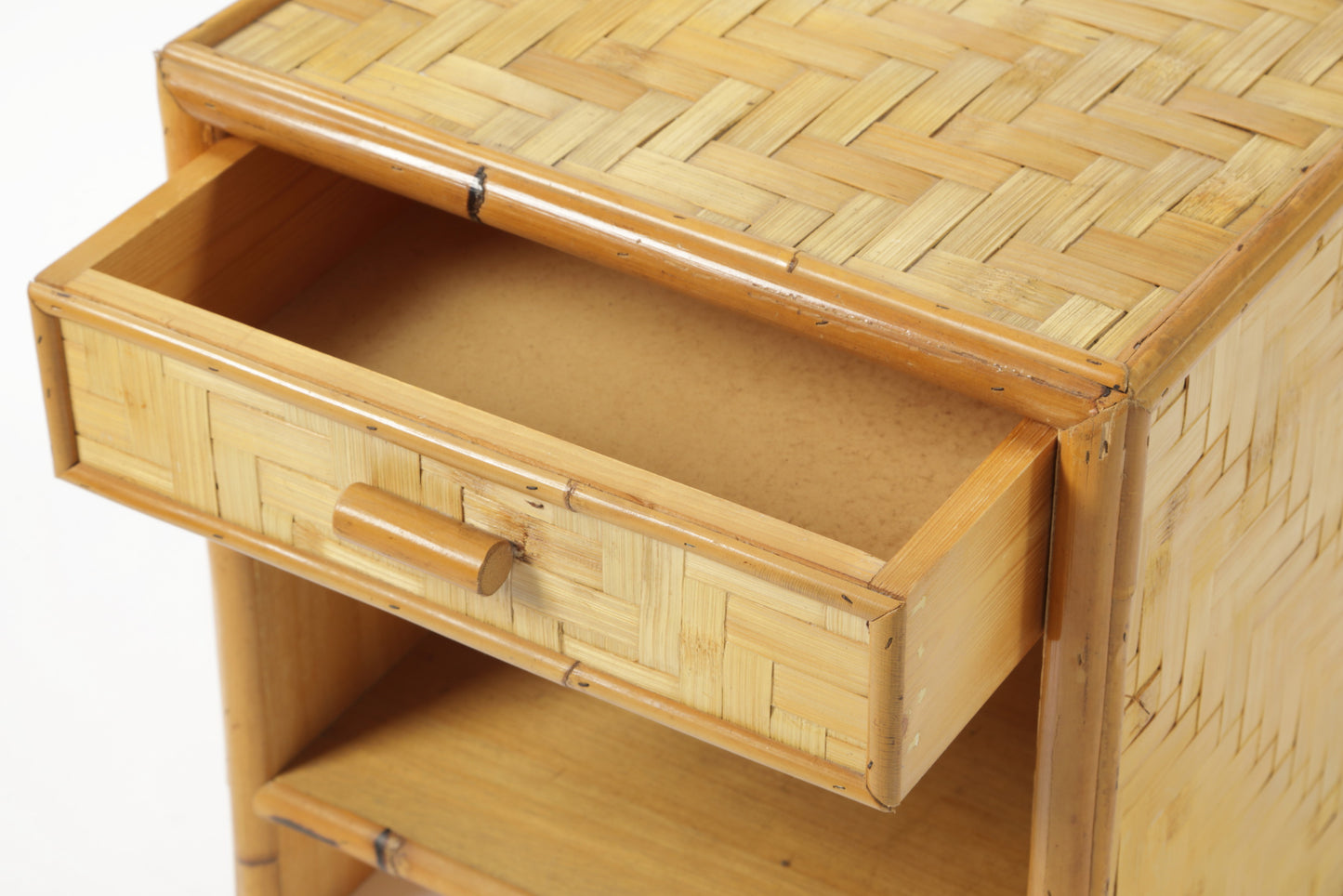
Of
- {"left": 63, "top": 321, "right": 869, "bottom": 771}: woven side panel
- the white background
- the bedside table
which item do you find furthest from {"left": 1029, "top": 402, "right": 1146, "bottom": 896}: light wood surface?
the white background

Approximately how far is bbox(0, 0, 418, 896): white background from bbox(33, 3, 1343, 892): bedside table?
0.87ft

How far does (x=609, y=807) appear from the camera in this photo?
1318 mm

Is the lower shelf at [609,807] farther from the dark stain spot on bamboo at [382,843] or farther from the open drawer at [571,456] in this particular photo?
the open drawer at [571,456]

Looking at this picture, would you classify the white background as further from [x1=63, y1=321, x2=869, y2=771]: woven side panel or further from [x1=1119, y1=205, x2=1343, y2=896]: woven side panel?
[x1=1119, y1=205, x2=1343, y2=896]: woven side panel

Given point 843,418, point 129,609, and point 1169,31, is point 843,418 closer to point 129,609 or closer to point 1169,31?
point 1169,31

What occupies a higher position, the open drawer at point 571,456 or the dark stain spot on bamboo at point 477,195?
the dark stain spot on bamboo at point 477,195

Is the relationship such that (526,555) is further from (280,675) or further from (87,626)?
(87,626)

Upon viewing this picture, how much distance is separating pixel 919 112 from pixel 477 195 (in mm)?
220

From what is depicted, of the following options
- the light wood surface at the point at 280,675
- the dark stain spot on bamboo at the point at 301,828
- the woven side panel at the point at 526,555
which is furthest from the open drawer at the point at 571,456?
the dark stain spot on bamboo at the point at 301,828

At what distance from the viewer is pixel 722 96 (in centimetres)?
110

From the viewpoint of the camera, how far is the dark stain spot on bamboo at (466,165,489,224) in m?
1.04

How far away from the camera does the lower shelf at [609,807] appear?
127cm

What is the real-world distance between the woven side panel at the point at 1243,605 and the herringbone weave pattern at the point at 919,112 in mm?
58

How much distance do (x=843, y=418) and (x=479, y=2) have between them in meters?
0.29
